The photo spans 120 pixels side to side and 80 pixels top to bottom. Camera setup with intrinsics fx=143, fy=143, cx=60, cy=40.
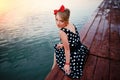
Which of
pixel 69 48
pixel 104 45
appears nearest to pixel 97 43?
pixel 104 45

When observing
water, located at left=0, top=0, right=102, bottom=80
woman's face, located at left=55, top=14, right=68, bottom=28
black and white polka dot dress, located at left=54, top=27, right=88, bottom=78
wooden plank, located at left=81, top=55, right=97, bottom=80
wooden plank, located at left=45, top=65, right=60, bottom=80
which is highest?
woman's face, located at left=55, top=14, right=68, bottom=28

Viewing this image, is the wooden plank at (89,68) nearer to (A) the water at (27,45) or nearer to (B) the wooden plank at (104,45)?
(B) the wooden plank at (104,45)

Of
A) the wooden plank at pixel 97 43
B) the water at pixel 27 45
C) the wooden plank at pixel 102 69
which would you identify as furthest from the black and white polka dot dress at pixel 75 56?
the water at pixel 27 45

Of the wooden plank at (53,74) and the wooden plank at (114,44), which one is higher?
the wooden plank at (53,74)

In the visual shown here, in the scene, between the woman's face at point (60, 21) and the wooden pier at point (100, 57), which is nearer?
the woman's face at point (60, 21)

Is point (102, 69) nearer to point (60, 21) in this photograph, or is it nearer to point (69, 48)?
point (69, 48)

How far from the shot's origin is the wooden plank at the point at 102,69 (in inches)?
74.2

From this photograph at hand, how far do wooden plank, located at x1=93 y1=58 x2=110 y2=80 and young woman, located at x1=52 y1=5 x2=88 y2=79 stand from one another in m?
0.25

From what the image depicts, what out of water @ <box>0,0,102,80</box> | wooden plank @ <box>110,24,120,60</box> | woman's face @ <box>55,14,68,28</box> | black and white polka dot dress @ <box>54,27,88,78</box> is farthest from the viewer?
water @ <box>0,0,102,80</box>

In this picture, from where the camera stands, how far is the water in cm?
355

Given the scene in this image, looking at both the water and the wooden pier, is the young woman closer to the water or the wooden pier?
the wooden pier

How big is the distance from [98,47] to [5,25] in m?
5.61

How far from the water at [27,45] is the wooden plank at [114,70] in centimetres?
174

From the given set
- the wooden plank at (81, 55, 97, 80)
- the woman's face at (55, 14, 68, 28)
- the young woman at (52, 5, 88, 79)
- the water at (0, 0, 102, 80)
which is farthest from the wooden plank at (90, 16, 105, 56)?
the water at (0, 0, 102, 80)
